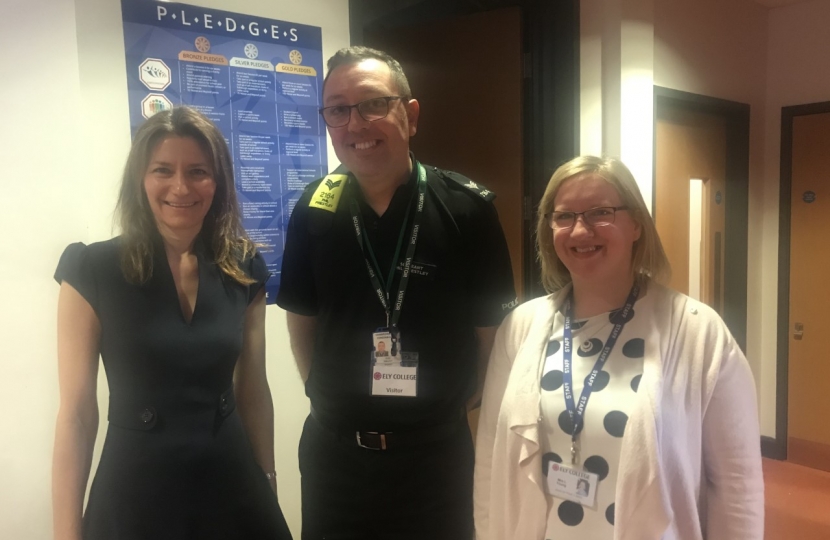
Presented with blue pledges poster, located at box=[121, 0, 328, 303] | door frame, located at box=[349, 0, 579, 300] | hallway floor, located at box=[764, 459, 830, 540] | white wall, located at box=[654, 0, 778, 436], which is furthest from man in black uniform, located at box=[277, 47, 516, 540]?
hallway floor, located at box=[764, 459, 830, 540]

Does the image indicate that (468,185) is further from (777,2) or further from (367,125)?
(777,2)

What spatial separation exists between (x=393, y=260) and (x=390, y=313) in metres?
0.14

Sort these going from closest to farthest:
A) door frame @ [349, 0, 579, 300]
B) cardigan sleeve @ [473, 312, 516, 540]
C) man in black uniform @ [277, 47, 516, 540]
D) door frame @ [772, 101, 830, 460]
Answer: cardigan sleeve @ [473, 312, 516, 540], man in black uniform @ [277, 47, 516, 540], door frame @ [349, 0, 579, 300], door frame @ [772, 101, 830, 460]

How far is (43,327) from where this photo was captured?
1940 millimetres

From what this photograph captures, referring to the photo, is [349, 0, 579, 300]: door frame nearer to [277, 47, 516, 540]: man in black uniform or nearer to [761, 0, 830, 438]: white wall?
[277, 47, 516, 540]: man in black uniform

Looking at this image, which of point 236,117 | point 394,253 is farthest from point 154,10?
point 394,253

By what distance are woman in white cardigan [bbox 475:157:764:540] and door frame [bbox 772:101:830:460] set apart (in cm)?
298

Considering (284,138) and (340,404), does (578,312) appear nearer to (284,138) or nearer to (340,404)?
(340,404)

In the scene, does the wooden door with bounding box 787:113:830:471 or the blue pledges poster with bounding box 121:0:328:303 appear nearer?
the blue pledges poster with bounding box 121:0:328:303

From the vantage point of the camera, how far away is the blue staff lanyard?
134 cm

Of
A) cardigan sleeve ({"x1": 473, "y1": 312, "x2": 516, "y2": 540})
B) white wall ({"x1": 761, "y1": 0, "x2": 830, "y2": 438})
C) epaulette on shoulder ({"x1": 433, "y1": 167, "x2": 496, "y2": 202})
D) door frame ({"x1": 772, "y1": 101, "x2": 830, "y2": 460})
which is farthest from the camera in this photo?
door frame ({"x1": 772, "y1": 101, "x2": 830, "y2": 460})

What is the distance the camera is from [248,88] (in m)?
2.28

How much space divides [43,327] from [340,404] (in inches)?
40.1

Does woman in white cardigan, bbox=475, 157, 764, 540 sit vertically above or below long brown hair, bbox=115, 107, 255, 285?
below
